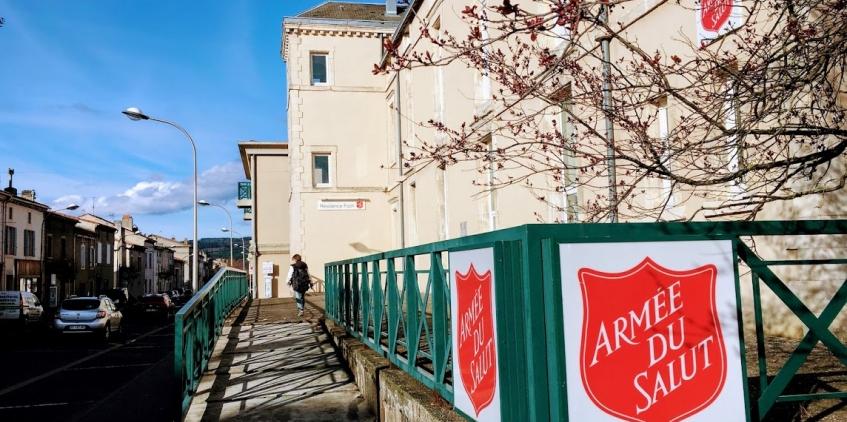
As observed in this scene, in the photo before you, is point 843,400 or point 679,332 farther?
point 843,400

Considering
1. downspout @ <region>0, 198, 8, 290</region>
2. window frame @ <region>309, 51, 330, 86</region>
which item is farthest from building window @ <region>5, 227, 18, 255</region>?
window frame @ <region>309, 51, 330, 86</region>

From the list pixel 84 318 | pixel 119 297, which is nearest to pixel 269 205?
pixel 119 297

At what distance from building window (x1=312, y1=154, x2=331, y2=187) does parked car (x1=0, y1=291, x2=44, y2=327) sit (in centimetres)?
1118

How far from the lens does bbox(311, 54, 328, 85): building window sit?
28234 mm

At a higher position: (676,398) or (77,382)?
(676,398)

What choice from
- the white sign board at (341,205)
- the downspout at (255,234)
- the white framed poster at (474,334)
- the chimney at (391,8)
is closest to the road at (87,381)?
the white framed poster at (474,334)

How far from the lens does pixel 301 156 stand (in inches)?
1081

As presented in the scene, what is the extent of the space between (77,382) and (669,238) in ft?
35.7

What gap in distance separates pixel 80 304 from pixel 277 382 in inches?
616

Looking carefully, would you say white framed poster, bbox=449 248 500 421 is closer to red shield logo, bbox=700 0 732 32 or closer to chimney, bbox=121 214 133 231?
red shield logo, bbox=700 0 732 32

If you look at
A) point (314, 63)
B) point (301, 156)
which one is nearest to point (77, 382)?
point (301, 156)

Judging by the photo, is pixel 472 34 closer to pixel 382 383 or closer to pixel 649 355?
pixel 649 355

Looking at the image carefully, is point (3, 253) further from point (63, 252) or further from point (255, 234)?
point (255, 234)

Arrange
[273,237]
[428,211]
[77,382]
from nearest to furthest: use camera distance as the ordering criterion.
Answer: [77,382], [428,211], [273,237]
